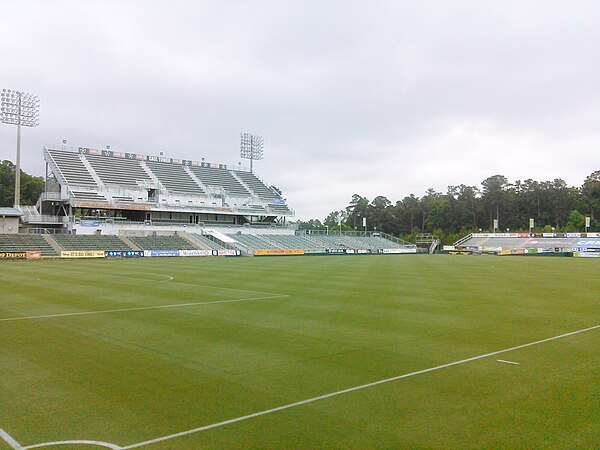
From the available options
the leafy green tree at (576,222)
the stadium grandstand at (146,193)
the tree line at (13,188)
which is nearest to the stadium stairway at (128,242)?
the stadium grandstand at (146,193)

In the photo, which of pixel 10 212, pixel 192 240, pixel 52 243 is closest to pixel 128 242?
pixel 52 243

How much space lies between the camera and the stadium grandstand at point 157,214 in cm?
6369

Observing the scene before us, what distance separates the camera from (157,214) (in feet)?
266

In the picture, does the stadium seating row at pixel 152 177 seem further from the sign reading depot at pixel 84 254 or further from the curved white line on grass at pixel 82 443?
the curved white line on grass at pixel 82 443

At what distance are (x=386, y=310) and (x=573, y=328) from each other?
5.49m

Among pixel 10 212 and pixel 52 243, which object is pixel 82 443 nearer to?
pixel 52 243

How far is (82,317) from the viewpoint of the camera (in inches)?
571

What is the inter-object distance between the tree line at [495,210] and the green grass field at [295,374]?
96960 mm

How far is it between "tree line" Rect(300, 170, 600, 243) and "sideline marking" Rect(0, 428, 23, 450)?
348 ft

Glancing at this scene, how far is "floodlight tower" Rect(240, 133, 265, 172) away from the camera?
3935 inches

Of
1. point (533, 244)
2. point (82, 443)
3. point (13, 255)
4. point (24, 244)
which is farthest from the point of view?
point (533, 244)

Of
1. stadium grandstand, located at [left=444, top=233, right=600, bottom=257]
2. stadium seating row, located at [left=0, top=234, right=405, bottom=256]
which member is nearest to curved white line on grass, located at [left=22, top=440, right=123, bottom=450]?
stadium seating row, located at [left=0, top=234, right=405, bottom=256]

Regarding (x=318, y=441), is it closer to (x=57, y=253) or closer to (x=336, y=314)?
(x=336, y=314)

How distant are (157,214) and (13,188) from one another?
3517cm
